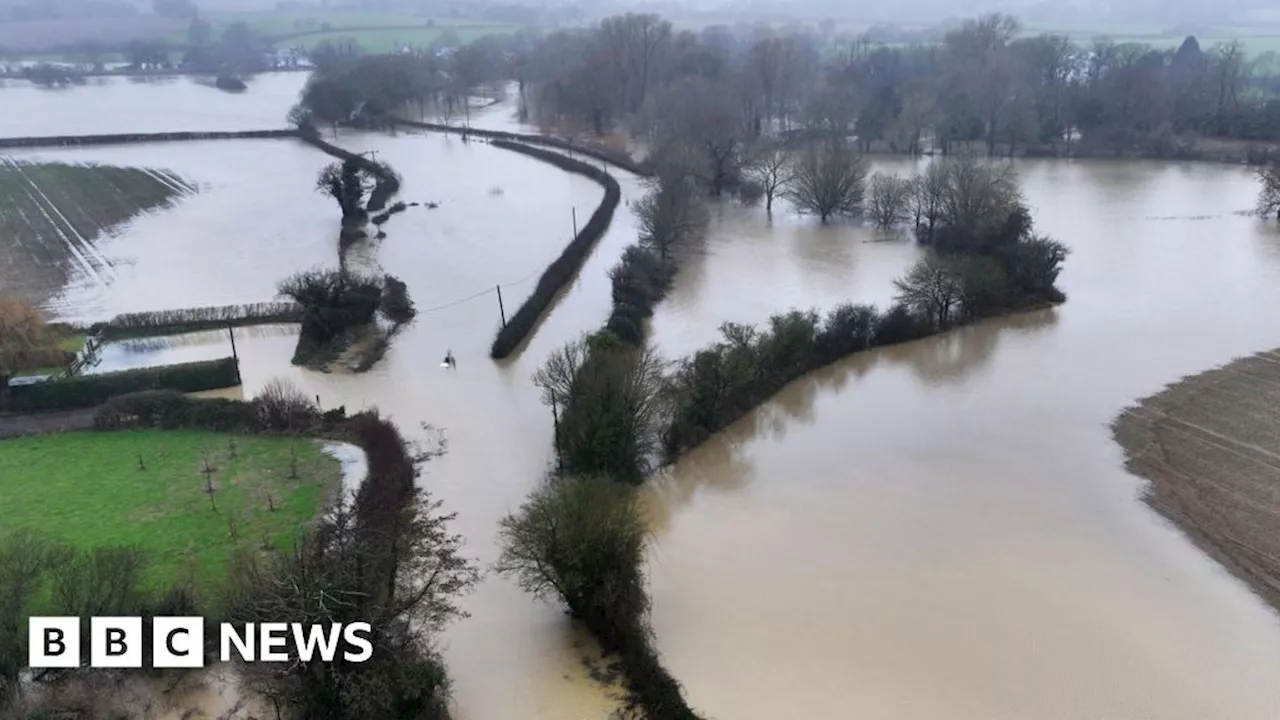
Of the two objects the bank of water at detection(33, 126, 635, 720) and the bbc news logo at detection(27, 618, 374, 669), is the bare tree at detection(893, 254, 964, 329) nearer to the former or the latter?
the bank of water at detection(33, 126, 635, 720)

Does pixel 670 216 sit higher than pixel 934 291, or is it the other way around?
pixel 670 216

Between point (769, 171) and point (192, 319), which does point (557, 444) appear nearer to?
point (192, 319)

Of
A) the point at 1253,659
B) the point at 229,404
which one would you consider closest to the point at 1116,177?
the point at 1253,659

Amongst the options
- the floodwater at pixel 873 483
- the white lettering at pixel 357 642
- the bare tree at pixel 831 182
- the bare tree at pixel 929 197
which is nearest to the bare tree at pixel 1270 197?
the floodwater at pixel 873 483

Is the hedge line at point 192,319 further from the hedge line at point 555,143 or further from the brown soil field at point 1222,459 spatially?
the hedge line at point 555,143

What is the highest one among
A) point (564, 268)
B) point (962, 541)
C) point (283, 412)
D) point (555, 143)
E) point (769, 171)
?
point (555, 143)

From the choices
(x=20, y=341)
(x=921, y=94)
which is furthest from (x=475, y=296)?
(x=921, y=94)
